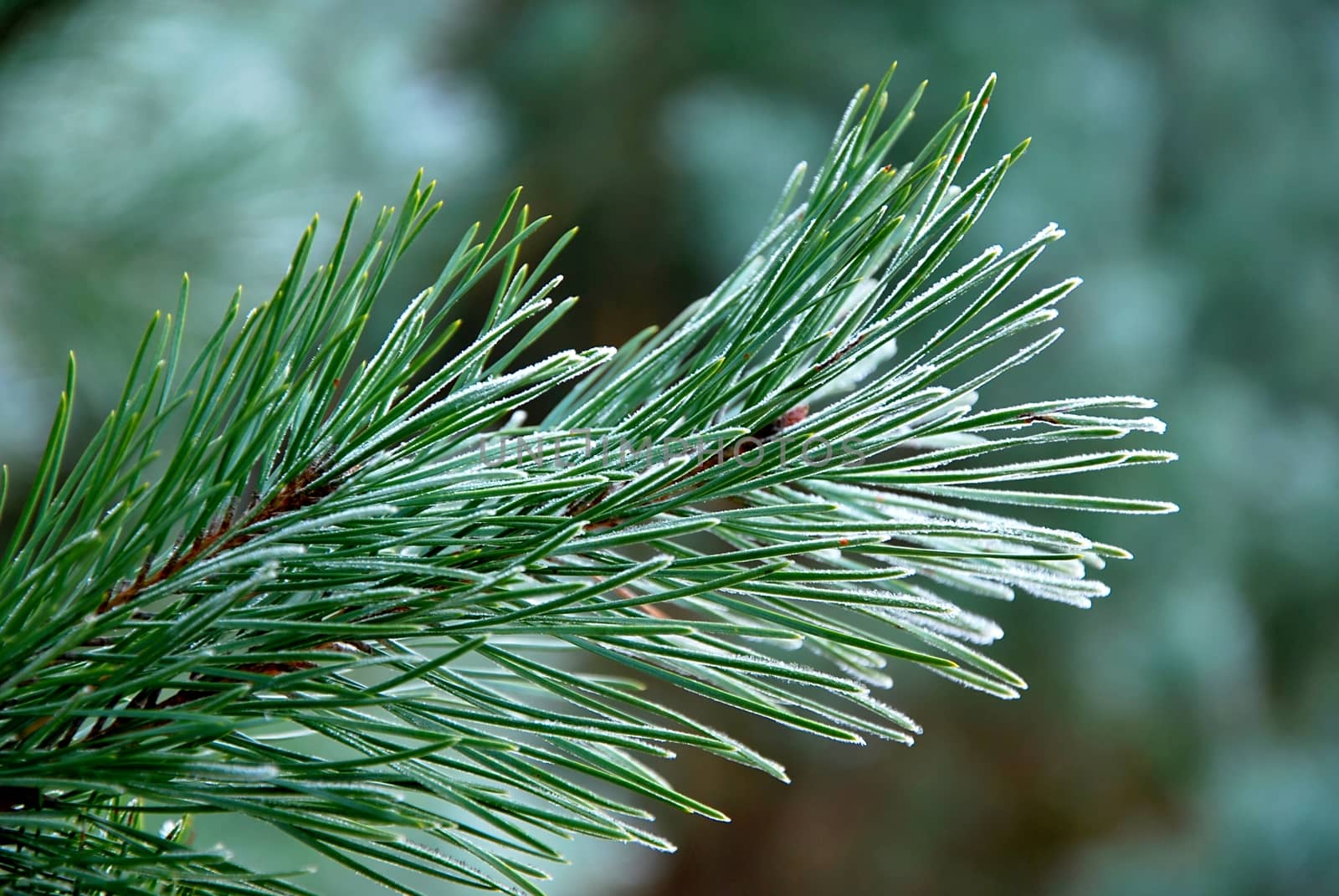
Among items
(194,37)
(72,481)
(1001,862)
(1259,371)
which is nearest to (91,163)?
(194,37)

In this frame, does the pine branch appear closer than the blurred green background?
Yes

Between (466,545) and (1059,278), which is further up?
(1059,278)

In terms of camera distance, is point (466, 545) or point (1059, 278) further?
point (1059, 278)

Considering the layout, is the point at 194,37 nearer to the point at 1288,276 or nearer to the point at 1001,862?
the point at 1288,276

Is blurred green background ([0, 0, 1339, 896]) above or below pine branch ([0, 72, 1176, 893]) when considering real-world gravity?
above
